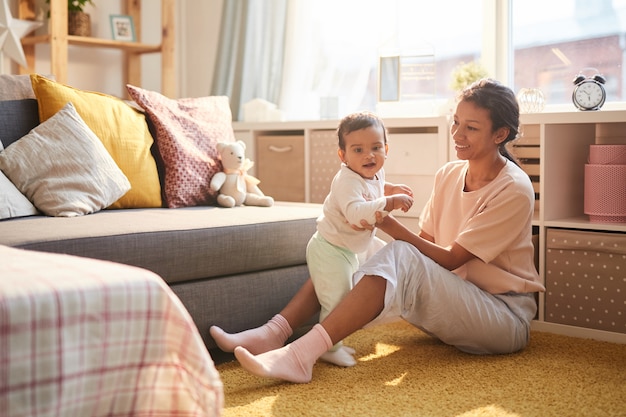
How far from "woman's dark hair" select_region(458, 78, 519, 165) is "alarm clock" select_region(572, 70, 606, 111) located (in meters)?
0.59

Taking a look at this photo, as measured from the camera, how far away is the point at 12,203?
237cm

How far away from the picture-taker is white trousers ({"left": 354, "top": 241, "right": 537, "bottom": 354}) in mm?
2150

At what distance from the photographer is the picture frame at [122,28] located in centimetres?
423

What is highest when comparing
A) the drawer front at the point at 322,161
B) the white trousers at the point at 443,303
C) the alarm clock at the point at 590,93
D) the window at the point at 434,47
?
the window at the point at 434,47

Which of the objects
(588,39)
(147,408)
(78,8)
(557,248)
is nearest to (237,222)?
(557,248)

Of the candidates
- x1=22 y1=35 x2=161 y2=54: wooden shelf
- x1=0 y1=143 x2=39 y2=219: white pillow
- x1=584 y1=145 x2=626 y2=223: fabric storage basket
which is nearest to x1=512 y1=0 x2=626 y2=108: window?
x1=584 y1=145 x2=626 y2=223: fabric storage basket

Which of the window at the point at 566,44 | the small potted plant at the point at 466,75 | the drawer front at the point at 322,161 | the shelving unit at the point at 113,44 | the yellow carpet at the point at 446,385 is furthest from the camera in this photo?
the shelving unit at the point at 113,44

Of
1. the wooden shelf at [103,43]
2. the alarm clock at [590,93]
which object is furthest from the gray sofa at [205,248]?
the wooden shelf at [103,43]

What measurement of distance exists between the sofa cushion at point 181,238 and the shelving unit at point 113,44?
58.3 inches

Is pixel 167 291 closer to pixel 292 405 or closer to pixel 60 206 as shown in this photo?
pixel 292 405

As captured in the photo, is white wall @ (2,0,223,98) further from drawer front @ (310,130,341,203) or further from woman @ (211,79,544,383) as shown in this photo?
woman @ (211,79,544,383)

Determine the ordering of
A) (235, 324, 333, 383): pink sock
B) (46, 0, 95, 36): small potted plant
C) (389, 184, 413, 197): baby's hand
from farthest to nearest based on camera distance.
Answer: (46, 0, 95, 36): small potted plant, (389, 184, 413, 197): baby's hand, (235, 324, 333, 383): pink sock

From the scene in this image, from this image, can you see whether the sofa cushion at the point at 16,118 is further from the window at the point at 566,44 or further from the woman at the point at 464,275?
the window at the point at 566,44

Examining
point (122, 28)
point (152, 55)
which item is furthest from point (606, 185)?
point (152, 55)
